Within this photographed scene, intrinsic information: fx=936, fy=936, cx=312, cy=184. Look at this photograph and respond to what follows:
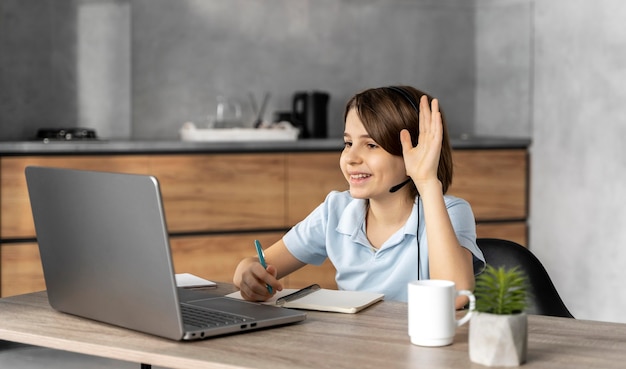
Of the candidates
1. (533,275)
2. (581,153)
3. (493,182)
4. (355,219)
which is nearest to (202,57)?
(493,182)

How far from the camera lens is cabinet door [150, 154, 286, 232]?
404 cm

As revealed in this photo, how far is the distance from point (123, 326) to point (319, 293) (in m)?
0.44

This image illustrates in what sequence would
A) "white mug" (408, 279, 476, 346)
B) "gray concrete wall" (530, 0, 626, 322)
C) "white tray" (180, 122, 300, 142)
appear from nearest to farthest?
"white mug" (408, 279, 476, 346), "gray concrete wall" (530, 0, 626, 322), "white tray" (180, 122, 300, 142)

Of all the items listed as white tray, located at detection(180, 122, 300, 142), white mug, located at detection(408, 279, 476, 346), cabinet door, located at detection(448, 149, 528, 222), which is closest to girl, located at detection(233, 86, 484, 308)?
white mug, located at detection(408, 279, 476, 346)

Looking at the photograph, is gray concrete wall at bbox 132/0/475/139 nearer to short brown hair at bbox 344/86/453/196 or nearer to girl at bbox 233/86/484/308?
girl at bbox 233/86/484/308

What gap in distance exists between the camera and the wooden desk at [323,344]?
134 cm

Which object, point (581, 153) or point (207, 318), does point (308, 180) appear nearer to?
point (581, 153)

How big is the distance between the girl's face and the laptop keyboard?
52 centimetres

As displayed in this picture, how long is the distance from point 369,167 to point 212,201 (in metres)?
2.14

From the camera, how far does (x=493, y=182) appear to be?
14.6 ft

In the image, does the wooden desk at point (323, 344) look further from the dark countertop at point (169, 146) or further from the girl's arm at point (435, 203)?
the dark countertop at point (169, 146)

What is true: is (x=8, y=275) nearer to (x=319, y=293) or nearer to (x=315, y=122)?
(x=315, y=122)

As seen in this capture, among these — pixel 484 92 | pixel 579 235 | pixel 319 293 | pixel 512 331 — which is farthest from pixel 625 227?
pixel 512 331

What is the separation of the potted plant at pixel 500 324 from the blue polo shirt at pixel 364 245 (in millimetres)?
593
